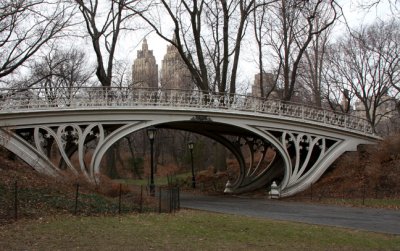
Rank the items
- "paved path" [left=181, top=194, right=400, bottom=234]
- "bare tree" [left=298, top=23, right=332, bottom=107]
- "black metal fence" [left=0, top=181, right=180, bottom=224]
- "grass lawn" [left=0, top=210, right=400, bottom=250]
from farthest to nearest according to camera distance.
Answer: "bare tree" [left=298, top=23, right=332, bottom=107]
"paved path" [left=181, top=194, right=400, bottom=234]
"black metal fence" [left=0, top=181, right=180, bottom=224]
"grass lawn" [left=0, top=210, right=400, bottom=250]

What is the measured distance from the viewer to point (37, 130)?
20.2 meters

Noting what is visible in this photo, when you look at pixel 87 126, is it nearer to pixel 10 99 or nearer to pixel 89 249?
pixel 10 99

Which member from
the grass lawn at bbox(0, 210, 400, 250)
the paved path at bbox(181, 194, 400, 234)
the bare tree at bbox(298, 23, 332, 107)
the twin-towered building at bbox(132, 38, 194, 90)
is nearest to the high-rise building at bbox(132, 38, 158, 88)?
the twin-towered building at bbox(132, 38, 194, 90)

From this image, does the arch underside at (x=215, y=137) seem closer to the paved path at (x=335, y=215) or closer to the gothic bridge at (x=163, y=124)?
the gothic bridge at (x=163, y=124)

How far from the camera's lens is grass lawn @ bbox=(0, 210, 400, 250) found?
9.48 m

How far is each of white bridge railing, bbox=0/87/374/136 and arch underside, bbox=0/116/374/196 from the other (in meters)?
0.78

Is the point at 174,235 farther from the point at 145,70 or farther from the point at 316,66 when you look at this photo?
the point at 145,70

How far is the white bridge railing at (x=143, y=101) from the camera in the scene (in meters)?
20.3

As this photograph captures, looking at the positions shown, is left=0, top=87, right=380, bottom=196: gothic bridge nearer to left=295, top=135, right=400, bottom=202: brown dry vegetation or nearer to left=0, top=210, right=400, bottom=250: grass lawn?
left=295, top=135, right=400, bottom=202: brown dry vegetation

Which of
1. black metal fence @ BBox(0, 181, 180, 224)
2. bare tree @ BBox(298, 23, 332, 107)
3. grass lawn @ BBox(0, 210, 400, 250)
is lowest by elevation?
grass lawn @ BBox(0, 210, 400, 250)

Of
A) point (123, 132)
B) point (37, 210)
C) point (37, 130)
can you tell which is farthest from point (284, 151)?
point (37, 210)

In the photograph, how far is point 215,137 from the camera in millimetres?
28531

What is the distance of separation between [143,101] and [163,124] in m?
2.03

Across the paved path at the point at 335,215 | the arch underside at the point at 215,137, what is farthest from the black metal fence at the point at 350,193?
the paved path at the point at 335,215
